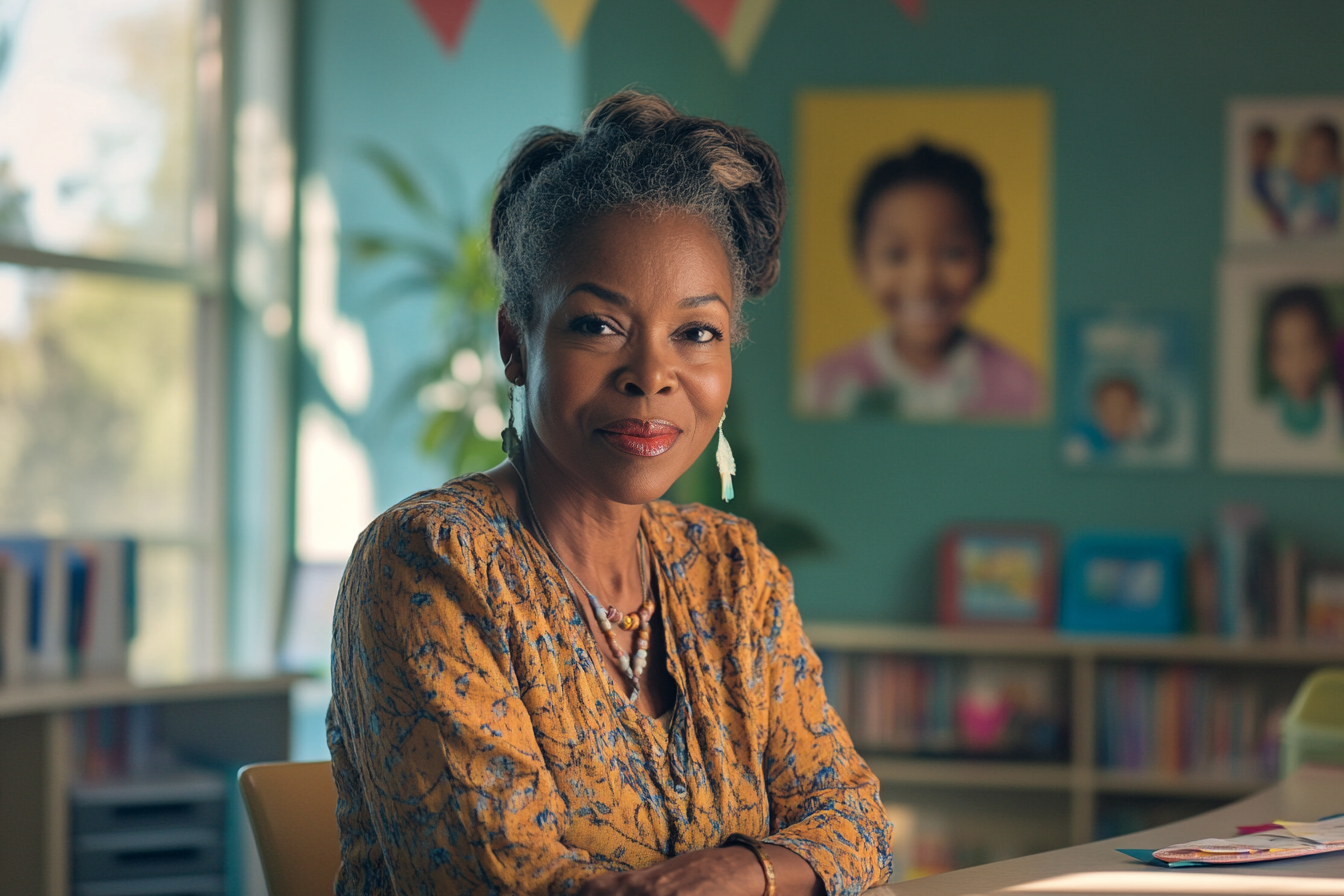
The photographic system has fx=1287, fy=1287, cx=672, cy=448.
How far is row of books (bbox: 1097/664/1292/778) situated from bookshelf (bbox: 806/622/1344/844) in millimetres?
34

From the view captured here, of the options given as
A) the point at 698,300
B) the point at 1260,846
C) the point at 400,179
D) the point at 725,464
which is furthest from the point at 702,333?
the point at 400,179

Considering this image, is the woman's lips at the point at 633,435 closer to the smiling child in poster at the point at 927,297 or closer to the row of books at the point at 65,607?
the row of books at the point at 65,607

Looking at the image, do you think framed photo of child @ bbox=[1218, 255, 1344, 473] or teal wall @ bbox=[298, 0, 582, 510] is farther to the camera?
teal wall @ bbox=[298, 0, 582, 510]

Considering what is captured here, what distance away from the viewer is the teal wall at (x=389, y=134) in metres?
4.64

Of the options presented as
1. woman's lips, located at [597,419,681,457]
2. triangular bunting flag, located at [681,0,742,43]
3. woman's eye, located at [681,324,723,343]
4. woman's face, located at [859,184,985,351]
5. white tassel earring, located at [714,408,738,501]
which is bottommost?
white tassel earring, located at [714,408,738,501]

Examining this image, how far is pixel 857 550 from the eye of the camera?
410cm

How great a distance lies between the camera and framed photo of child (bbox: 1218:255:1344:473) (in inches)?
153

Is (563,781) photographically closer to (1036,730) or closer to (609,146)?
(609,146)

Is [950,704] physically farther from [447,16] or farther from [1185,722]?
[447,16]

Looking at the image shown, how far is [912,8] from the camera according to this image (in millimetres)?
4059

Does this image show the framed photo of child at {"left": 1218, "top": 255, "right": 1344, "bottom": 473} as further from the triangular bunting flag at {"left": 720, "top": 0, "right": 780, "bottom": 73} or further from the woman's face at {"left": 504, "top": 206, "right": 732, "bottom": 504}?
the woman's face at {"left": 504, "top": 206, "right": 732, "bottom": 504}

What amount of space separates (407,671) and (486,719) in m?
0.09

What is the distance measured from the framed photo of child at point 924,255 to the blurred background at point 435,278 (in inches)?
2.0

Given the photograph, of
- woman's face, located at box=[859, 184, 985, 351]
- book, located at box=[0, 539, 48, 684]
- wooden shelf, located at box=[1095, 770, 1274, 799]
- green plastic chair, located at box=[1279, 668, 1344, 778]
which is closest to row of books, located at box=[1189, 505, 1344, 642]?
wooden shelf, located at box=[1095, 770, 1274, 799]
